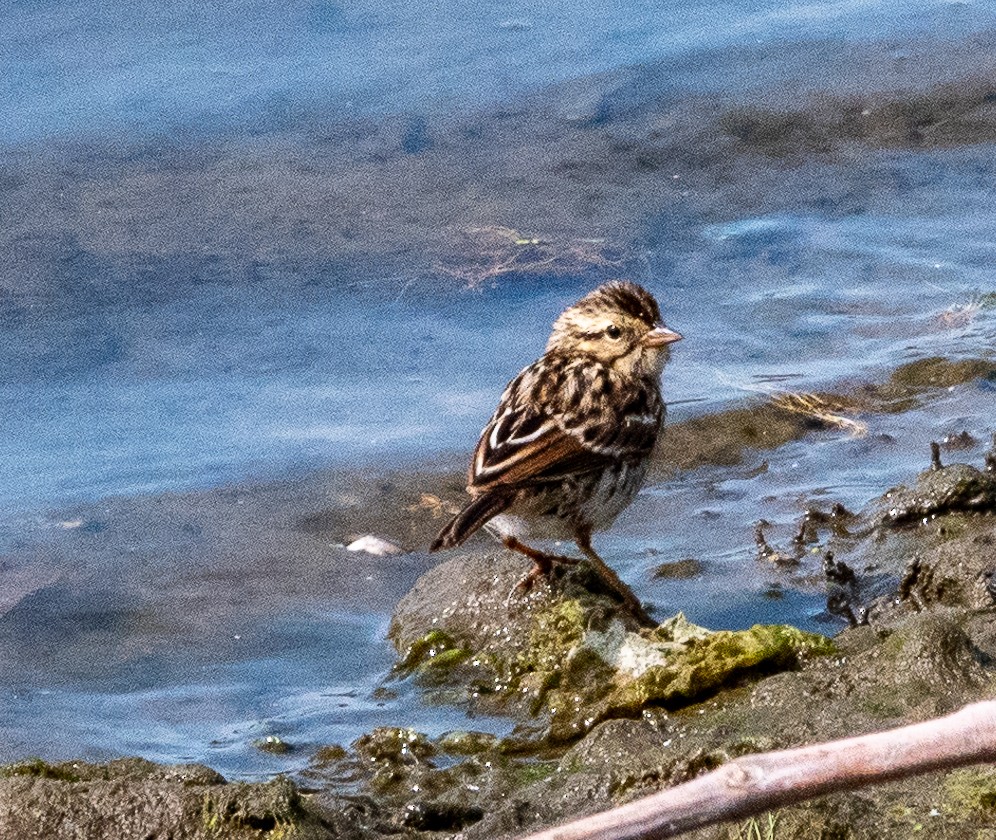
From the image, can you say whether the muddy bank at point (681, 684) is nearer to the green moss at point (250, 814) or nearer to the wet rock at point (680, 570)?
the green moss at point (250, 814)

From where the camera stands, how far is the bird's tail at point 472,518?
6102mm

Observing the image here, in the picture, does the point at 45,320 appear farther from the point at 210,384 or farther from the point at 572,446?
the point at 572,446

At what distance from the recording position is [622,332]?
24.1 feet

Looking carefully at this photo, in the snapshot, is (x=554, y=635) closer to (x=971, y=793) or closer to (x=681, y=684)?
(x=681, y=684)

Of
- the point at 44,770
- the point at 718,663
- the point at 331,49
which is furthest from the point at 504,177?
the point at 44,770

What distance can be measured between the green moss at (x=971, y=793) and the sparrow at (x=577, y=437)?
246 cm

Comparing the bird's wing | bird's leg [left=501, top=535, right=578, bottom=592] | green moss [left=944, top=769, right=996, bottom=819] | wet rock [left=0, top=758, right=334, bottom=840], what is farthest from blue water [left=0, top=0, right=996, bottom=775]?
green moss [left=944, top=769, right=996, bottom=819]

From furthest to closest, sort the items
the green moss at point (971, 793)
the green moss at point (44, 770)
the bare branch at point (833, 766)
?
the green moss at point (44, 770), the green moss at point (971, 793), the bare branch at point (833, 766)

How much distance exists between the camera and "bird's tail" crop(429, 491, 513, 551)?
20.0 ft

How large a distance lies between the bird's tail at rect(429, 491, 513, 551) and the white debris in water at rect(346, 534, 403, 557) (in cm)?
167

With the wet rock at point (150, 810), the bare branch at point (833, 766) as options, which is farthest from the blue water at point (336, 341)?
the bare branch at point (833, 766)

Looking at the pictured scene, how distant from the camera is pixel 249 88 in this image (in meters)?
12.7

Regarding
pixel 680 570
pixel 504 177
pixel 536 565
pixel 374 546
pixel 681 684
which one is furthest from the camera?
pixel 504 177

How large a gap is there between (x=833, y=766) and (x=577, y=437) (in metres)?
5.10
